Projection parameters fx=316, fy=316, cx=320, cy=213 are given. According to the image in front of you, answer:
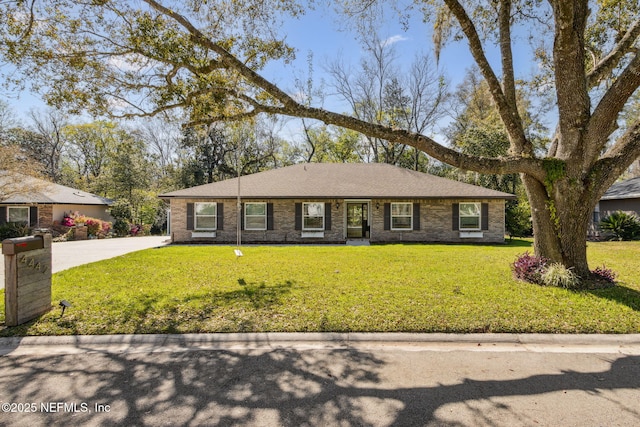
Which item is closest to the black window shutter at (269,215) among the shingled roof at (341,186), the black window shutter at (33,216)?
the shingled roof at (341,186)

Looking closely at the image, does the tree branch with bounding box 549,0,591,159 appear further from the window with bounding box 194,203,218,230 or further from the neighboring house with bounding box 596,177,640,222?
the neighboring house with bounding box 596,177,640,222

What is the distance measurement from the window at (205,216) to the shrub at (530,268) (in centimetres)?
1335

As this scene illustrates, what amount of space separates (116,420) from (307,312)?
9.42ft

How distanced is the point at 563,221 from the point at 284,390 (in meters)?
6.54

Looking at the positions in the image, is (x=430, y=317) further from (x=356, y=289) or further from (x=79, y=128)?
(x=79, y=128)

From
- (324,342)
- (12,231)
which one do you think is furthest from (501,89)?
(12,231)

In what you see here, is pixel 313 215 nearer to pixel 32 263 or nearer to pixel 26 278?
pixel 32 263

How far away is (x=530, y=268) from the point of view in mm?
6844

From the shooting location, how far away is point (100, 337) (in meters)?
4.35

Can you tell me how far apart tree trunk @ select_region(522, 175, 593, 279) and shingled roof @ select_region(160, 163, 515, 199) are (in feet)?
28.2

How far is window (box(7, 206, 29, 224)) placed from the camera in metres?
18.3

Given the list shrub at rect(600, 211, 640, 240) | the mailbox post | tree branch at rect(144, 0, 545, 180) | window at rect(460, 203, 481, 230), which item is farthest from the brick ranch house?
the mailbox post

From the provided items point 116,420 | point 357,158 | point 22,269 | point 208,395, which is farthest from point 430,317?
point 357,158

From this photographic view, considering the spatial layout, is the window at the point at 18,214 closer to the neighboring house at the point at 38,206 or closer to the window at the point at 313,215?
the neighboring house at the point at 38,206
